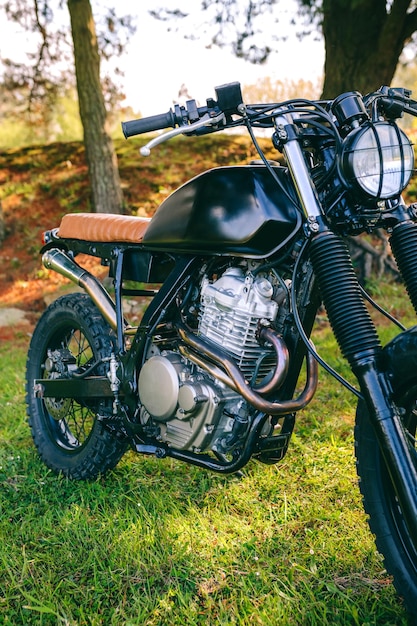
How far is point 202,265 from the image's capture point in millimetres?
2502

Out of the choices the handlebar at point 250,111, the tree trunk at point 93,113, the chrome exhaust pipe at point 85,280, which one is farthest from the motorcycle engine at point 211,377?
the tree trunk at point 93,113

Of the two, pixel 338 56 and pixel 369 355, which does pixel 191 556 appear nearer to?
pixel 369 355

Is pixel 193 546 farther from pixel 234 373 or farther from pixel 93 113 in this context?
pixel 93 113

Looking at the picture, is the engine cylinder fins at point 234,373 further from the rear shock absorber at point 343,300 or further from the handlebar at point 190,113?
the handlebar at point 190,113

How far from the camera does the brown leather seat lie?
2.73 meters

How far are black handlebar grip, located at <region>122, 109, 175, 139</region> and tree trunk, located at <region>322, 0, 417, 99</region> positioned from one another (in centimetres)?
504

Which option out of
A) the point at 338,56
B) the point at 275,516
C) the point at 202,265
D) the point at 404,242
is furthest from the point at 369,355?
the point at 338,56

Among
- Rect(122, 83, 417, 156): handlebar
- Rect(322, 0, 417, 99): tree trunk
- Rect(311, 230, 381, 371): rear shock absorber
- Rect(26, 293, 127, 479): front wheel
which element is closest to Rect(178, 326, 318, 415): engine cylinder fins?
Rect(311, 230, 381, 371): rear shock absorber

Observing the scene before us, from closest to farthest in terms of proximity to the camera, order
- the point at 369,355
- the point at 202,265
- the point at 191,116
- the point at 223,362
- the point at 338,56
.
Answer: the point at 369,355, the point at 191,116, the point at 223,362, the point at 202,265, the point at 338,56

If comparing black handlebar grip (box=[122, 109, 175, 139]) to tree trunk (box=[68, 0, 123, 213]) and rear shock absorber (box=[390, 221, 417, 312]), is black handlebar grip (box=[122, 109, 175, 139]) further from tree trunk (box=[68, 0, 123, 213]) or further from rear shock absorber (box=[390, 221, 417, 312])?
tree trunk (box=[68, 0, 123, 213])

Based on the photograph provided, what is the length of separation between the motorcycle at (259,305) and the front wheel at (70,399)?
0.01 m

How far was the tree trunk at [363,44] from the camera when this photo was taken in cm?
644

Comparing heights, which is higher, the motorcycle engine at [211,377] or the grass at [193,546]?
the motorcycle engine at [211,377]

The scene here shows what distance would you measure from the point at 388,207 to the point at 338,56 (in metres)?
5.38
